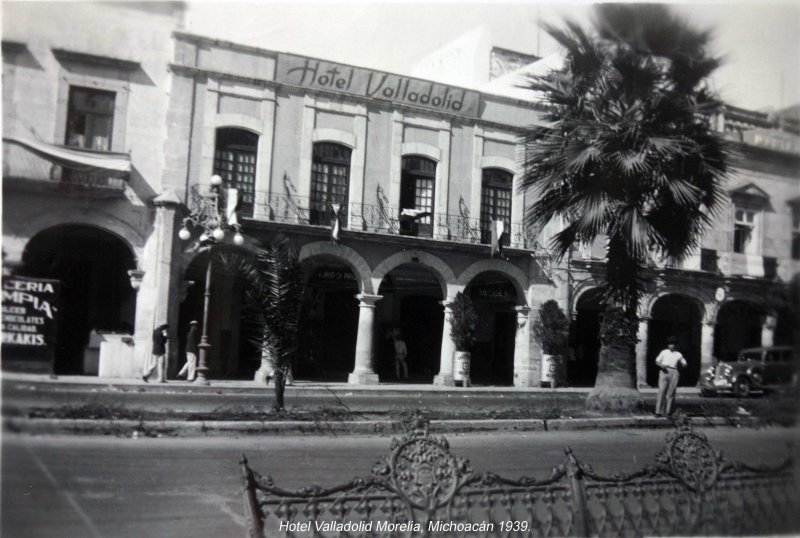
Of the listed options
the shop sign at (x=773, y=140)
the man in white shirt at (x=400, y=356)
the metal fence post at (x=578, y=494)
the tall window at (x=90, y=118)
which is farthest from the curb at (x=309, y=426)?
the shop sign at (x=773, y=140)

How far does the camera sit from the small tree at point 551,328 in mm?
4121

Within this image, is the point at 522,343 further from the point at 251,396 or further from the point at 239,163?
the point at 239,163

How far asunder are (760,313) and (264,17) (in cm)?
370

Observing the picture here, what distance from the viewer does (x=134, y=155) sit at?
3217 millimetres

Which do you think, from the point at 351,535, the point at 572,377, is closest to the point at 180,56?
the point at 351,535

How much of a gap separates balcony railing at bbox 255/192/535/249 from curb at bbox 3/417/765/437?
1.12 meters

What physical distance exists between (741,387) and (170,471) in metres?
3.71

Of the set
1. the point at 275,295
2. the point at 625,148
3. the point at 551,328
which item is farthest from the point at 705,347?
the point at 275,295

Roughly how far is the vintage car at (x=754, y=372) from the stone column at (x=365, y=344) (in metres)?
2.37

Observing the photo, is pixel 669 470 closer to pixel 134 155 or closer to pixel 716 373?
pixel 716 373

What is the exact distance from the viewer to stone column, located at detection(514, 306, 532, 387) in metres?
4.06

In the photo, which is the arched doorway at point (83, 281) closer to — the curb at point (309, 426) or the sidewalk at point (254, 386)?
the sidewalk at point (254, 386)

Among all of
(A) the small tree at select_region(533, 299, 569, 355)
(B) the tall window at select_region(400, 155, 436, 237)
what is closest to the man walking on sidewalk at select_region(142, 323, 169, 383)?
(B) the tall window at select_region(400, 155, 436, 237)

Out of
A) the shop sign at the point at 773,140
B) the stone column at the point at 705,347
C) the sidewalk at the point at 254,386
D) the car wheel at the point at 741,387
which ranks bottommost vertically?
the sidewalk at the point at 254,386
